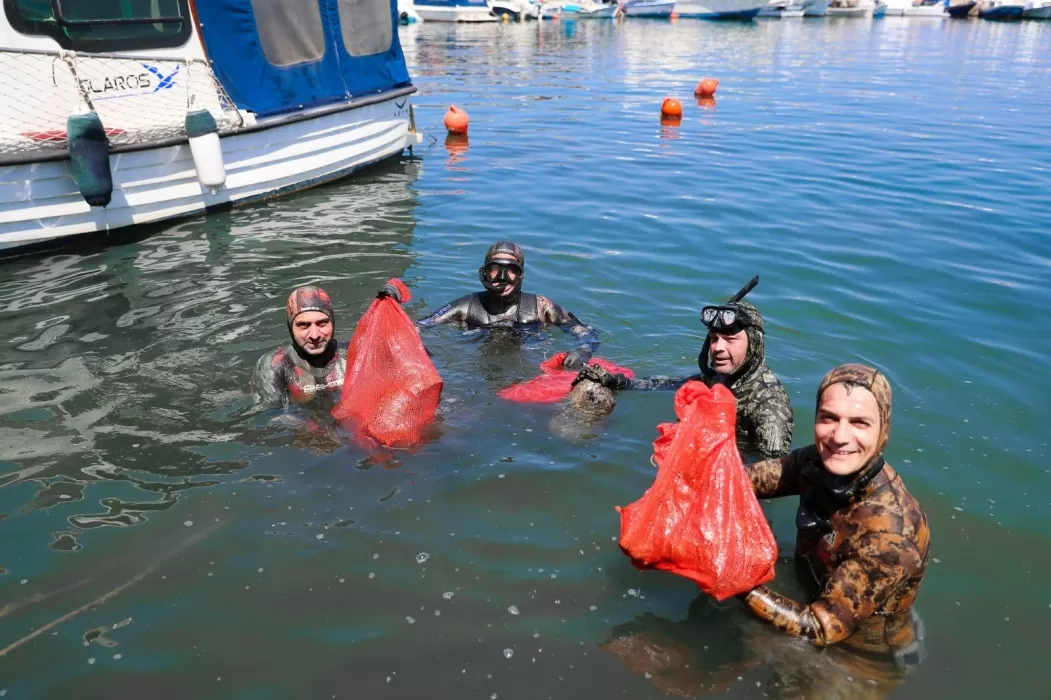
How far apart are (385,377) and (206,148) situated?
18.8 ft

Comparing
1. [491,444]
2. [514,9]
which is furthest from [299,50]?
[514,9]

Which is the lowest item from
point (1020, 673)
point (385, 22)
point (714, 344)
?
point (1020, 673)

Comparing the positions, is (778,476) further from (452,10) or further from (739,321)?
(452,10)

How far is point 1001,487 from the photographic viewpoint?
196 inches

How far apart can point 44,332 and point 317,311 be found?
11.1 feet

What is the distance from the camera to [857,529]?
126 inches

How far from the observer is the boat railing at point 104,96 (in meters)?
8.55

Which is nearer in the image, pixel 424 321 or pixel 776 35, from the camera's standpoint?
pixel 424 321

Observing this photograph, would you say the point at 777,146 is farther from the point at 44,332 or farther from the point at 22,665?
the point at 22,665

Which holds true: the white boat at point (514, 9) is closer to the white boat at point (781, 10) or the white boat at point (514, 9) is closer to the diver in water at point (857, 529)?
the white boat at point (781, 10)

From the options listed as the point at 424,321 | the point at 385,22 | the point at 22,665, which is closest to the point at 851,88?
the point at 385,22

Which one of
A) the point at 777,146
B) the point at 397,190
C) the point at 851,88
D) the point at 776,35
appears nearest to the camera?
the point at 397,190

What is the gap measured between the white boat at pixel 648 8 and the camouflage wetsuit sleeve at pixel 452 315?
2290 inches

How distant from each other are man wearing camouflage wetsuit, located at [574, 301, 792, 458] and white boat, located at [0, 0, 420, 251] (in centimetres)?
728
